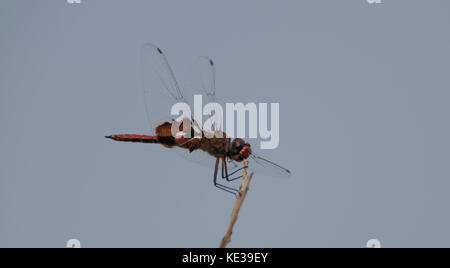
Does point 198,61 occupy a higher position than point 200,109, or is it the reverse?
point 198,61
